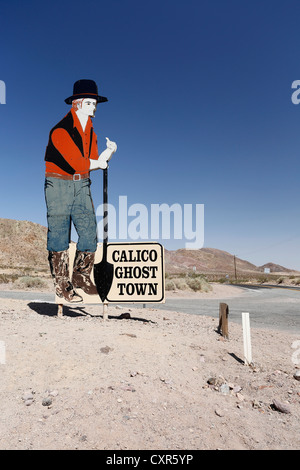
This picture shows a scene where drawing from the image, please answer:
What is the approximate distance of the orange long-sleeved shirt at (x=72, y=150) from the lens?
895 centimetres

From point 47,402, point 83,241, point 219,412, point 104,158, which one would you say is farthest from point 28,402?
point 104,158

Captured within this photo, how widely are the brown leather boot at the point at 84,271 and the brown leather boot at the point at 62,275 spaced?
30cm

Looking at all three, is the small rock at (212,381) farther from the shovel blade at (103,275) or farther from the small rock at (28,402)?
the shovel blade at (103,275)

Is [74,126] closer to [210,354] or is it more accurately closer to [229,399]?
[210,354]

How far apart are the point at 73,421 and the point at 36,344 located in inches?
97.9

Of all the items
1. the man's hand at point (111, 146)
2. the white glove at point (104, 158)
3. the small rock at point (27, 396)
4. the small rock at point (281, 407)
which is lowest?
the small rock at point (281, 407)

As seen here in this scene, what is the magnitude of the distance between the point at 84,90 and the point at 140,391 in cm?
911

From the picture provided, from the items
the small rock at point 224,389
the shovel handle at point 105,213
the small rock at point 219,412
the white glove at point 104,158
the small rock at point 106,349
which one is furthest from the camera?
the white glove at point 104,158

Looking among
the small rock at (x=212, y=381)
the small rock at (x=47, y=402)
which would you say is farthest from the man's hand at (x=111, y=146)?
the small rock at (x=47, y=402)

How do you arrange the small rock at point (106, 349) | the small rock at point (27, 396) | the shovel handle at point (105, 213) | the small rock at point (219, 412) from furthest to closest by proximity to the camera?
the shovel handle at point (105, 213) → the small rock at point (106, 349) → the small rock at point (27, 396) → the small rock at point (219, 412)

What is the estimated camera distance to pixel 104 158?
29.8 feet

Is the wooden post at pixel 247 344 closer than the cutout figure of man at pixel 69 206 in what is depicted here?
Yes
